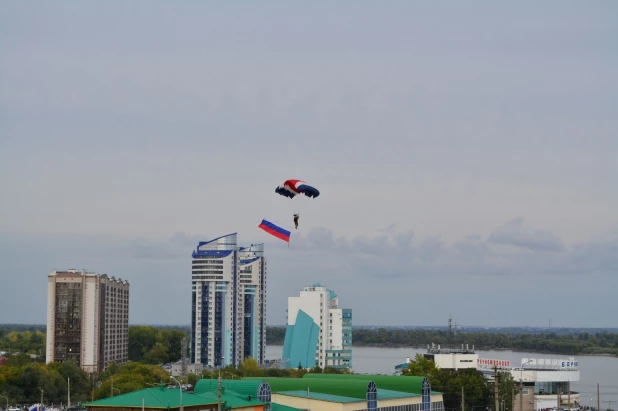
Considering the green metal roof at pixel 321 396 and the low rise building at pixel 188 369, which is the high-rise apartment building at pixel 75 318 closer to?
the low rise building at pixel 188 369

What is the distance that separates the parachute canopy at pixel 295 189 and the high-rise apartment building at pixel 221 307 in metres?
60.2

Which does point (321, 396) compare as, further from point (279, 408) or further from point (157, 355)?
point (157, 355)

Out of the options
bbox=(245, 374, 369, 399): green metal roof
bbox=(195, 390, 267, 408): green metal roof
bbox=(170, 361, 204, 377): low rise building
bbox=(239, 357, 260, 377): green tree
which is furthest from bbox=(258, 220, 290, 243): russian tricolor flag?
bbox=(170, 361, 204, 377): low rise building

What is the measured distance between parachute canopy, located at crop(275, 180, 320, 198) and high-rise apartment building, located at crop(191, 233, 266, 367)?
6025cm

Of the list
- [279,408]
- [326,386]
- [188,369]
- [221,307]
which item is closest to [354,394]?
[326,386]

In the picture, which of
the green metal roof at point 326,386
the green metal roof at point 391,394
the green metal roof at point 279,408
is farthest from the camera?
the green metal roof at point 391,394

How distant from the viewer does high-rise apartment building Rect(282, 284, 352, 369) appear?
103188mm

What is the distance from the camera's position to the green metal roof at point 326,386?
47.8 meters

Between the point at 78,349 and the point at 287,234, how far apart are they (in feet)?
167

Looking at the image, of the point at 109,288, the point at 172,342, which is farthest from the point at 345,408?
the point at 172,342

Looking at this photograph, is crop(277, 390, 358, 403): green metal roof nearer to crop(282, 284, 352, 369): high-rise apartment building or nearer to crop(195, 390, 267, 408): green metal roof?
crop(195, 390, 267, 408): green metal roof

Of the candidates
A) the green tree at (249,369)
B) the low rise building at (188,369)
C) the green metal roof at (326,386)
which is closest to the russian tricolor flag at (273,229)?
the green metal roof at (326,386)

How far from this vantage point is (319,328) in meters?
106

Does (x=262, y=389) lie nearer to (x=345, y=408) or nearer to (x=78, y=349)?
(x=345, y=408)
